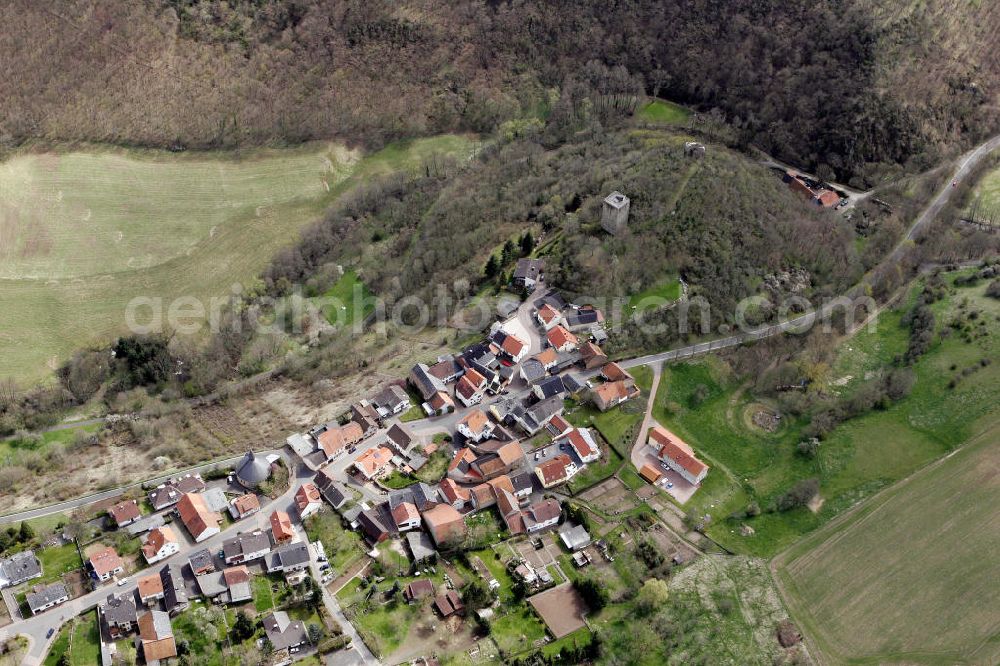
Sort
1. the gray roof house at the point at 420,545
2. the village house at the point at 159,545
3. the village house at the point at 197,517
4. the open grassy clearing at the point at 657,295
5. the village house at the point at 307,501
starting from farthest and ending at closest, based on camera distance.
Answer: the open grassy clearing at the point at 657,295
the village house at the point at 307,501
the village house at the point at 197,517
the gray roof house at the point at 420,545
the village house at the point at 159,545

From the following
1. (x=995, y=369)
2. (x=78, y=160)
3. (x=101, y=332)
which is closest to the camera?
(x=995, y=369)

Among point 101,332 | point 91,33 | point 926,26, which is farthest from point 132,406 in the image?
point 926,26

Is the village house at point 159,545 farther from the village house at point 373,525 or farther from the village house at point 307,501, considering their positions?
the village house at point 373,525

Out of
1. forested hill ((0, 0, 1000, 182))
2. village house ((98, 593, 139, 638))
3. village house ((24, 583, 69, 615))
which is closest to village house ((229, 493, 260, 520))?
village house ((98, 593, 139, 638))

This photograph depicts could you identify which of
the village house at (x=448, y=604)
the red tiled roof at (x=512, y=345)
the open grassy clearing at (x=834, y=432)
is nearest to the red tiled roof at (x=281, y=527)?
the village house at (x=448, y=604)

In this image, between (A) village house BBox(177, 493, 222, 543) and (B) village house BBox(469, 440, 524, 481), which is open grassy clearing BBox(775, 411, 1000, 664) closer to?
(B) village house BBox(469, 440, 524, 481)

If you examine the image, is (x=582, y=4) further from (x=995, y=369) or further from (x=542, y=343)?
(x=995, y=369)

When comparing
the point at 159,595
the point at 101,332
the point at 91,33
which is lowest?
the point at 101,332
